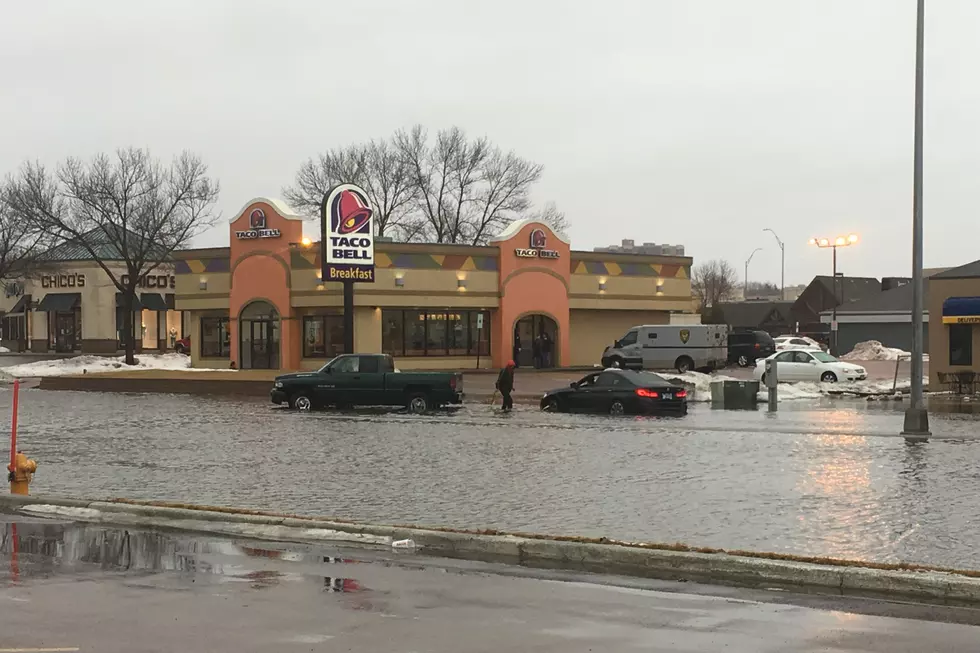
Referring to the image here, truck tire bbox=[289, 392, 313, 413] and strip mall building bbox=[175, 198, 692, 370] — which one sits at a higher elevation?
strip mall building bbox=[175, 198, 692, 370]

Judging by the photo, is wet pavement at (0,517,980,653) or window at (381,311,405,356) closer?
wet pavement at (0,517,980,653)

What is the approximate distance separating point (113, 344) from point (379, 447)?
69.1 meters

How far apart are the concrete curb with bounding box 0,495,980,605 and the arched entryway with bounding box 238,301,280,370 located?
130 ft

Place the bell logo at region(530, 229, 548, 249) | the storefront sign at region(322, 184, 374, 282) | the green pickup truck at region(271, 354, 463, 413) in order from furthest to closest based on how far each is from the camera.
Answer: the bell logo at region(530, 229, 548, 249), the storefront sign at region(322, 184, 374, 282), the green pickup truck at region(271, 354, 463, 413)

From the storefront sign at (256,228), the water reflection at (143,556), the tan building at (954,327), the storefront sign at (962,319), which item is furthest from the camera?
the storefront sign at (256,228)

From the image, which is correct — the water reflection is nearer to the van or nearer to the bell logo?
the van

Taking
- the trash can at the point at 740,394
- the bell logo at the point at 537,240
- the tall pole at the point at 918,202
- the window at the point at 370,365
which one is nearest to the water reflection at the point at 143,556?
the tall pole at the point at 918,202

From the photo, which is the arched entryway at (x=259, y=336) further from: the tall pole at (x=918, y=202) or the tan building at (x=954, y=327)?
the tall pole at (x=918, y=202)

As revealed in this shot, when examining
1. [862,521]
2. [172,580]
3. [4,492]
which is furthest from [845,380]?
[172,580]

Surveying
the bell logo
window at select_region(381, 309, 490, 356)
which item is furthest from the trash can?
the bell logo

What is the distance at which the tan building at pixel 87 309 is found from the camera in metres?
85.1

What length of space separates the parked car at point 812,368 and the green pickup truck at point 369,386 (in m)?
15.3

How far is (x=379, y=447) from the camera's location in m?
21.3

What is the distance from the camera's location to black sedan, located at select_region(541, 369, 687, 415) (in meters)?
29.1
